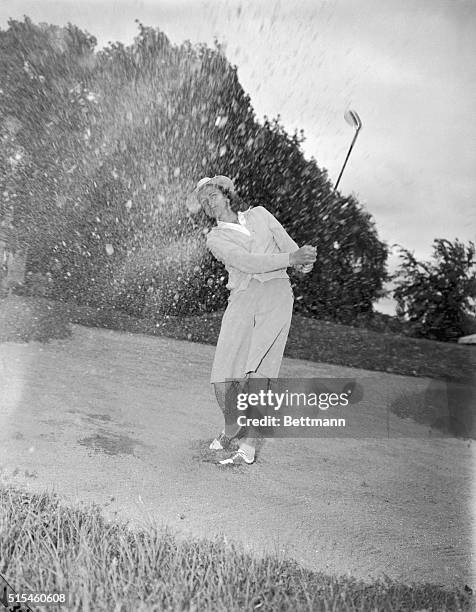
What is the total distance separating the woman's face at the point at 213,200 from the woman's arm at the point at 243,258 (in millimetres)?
60

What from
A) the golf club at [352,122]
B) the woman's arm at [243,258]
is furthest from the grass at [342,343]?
the golf club at [352,122]

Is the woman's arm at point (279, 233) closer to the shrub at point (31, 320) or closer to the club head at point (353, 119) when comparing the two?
the club head at point (353, 119)

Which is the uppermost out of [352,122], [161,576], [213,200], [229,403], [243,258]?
[352,122]

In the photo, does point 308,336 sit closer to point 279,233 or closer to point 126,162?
point 279,233

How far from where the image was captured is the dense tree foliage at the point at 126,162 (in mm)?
1144

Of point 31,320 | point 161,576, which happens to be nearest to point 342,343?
point 161,576

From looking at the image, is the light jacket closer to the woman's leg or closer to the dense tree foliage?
the dense tree foliage

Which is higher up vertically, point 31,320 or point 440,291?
point 440,291

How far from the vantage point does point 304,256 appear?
3.40ft

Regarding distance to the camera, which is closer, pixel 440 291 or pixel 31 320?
pixel 440 291

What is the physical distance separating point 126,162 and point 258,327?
0.45 m

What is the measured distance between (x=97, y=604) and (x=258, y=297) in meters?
0.62

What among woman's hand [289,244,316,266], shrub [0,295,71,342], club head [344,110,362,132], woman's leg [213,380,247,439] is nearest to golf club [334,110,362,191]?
club head [344,110,362,132]

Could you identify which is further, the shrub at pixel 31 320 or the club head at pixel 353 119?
the shrub at pixel 31 320
